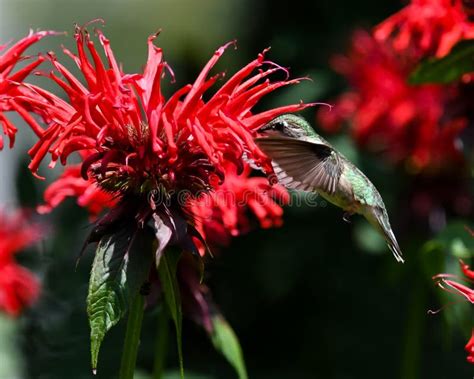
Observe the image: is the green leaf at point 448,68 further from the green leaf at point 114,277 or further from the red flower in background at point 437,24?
the green leaf at point 114,277

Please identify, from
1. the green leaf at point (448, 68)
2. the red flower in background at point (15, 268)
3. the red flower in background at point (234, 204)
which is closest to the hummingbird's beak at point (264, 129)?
the red flower in background at point (234, 204)

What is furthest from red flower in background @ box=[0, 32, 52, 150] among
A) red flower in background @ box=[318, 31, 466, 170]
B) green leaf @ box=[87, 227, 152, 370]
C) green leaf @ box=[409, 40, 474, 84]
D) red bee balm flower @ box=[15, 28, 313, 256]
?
red flower in background @ box=[318, 31, 466, 170]

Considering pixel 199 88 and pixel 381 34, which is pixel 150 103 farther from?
pixel 381 34

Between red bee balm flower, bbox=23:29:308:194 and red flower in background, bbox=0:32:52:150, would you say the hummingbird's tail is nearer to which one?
→ red bee balm flower, bbox=23:29:308:194

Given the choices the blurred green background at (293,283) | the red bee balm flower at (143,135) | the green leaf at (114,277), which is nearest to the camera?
the green leaf at (114,277)

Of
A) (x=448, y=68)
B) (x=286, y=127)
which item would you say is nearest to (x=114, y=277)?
(x=286, y=127)
